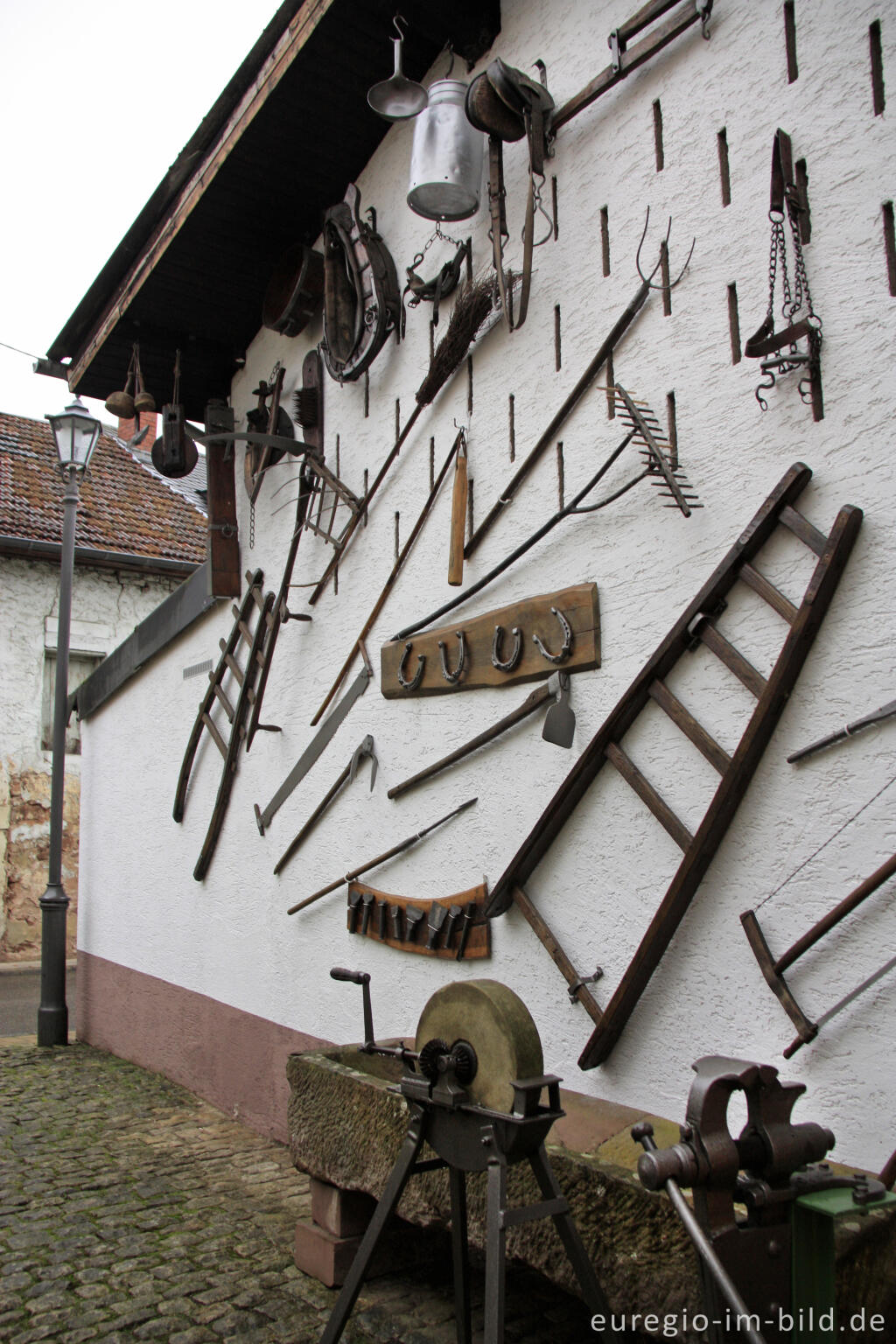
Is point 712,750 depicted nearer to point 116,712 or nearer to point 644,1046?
point 644,1046

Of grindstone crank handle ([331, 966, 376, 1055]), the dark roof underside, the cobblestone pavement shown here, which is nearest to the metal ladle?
the dark roof underside

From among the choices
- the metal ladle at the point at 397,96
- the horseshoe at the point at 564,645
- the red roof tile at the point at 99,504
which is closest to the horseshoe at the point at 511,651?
the horseshoe at the point at 564,645

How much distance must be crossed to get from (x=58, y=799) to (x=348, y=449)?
429 centimetres

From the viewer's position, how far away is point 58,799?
7723mm

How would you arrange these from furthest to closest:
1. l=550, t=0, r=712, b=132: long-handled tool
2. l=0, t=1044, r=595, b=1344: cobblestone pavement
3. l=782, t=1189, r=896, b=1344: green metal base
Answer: l=550, t=0, r=712, b=132: long-handled tool
l=0, t=1044, r=595, b=1344: cobblestone pavement
l=782, t=1189, r=896, b=1344: green metal base

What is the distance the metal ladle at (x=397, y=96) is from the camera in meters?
3.86

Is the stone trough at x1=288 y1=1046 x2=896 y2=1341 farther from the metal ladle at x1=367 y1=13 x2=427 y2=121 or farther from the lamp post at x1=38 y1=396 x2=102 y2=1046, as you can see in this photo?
the lamp post at x1=38 y1=396 x2=102 y2=1046

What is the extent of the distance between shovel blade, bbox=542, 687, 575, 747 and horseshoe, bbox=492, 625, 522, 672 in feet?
1.03

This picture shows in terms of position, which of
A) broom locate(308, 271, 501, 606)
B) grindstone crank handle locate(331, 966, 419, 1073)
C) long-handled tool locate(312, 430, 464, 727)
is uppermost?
broom locate(308, 271, 501, 606)

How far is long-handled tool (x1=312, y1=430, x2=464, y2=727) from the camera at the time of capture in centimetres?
405

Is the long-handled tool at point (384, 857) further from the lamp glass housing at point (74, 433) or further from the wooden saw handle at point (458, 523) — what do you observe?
the lamp glass housing at point (74, 433)

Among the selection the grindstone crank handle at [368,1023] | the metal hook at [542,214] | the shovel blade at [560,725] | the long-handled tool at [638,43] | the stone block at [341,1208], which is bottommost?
the stone block at [341,1208]

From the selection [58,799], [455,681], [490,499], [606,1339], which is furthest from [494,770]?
[58,799]

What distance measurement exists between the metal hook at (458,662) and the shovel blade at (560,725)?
1.98ft
